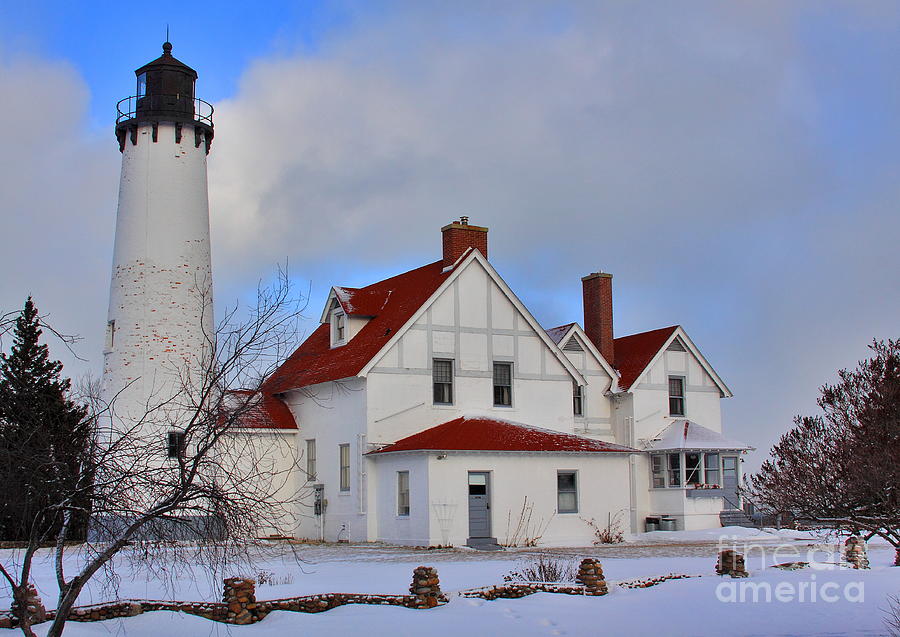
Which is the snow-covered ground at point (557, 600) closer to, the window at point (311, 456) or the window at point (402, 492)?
the window at point (402, 492)

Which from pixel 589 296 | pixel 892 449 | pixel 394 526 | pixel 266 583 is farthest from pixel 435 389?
pixel 892 449

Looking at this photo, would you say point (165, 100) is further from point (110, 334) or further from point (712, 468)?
point (712, 468)

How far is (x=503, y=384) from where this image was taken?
34938 mm

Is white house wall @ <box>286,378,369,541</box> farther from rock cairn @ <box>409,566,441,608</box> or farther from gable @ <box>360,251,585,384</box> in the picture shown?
rock cairn @ <box>409,566,441,608</box>

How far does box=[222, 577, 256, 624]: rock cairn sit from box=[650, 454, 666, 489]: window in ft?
81.7

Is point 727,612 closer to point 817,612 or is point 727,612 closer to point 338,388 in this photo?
point 817,612

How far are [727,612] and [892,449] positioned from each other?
4320mm

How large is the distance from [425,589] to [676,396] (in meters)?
25.2

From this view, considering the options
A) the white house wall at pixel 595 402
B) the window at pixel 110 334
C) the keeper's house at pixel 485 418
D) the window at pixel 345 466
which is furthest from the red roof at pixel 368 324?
the white house wall at pixel 595 402

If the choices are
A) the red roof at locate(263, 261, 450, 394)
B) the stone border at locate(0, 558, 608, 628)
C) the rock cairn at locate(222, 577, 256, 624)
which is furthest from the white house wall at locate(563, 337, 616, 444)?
the rock cairn at locate(222, 577, 256, 624)

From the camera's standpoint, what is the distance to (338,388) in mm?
33656

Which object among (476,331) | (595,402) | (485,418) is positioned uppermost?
(476,331)

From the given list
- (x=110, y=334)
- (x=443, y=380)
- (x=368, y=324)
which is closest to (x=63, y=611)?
(x=110, y=334)

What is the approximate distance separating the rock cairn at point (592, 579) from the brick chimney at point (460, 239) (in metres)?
18.3
